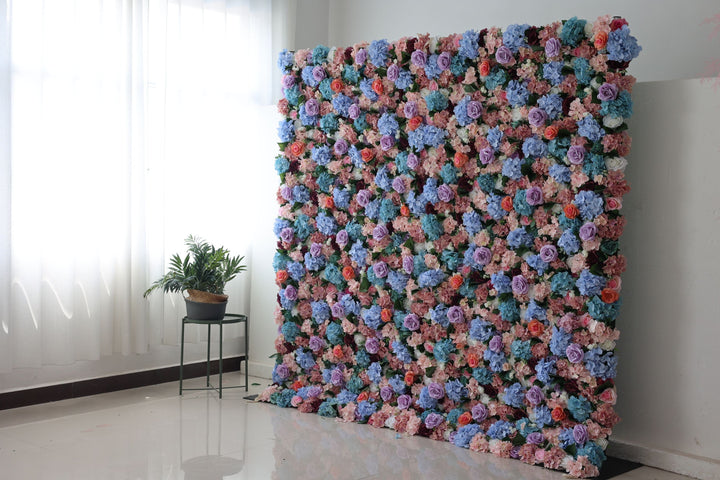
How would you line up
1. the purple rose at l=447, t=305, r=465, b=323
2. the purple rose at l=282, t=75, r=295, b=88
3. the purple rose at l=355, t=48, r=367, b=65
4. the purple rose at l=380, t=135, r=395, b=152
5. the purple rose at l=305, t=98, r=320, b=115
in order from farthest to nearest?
the purple rose at l=282, t=75, r=295, b=88
the purple rose at l=305, t=98, r=320, b=115
the purple rose at l=355, t=48, r=367, b=65
the purple rose at l=380, t=135, r=395, b=152
the purple rose at l=447, t=305, r=465, b=323

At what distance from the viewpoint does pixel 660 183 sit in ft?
13.4

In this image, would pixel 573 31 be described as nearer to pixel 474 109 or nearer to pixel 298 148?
pixel 474 109

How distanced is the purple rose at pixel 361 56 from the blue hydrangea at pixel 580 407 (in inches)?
87.5

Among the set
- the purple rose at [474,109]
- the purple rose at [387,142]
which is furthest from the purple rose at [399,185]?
the purple rose at [474,109]

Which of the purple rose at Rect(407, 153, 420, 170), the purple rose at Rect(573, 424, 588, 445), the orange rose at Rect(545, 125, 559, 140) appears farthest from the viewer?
the purple rose at Rect(407, 153, 420, 170)

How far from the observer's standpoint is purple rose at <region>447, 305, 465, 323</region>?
448 cm

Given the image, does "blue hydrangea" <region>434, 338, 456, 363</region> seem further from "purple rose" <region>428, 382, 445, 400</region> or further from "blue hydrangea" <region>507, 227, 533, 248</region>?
"blue hydrangea" <region>507, 227, 533, 248</region>

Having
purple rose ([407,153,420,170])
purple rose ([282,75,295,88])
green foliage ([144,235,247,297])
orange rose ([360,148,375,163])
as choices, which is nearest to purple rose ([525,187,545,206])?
purple rose ([407,153,420,170])

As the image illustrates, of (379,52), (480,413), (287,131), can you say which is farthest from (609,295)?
(287,131)

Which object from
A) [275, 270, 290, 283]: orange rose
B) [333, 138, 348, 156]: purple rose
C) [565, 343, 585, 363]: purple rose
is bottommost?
[565, 343, 585, 363]: purple rose

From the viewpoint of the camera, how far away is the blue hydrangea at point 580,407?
4.07 m

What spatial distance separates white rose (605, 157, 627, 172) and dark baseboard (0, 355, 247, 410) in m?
3.25

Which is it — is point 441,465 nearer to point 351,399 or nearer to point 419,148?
point 351,399

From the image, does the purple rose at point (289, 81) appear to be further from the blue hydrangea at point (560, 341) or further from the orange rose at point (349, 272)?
the blue hydrangea at point (560, 341)
